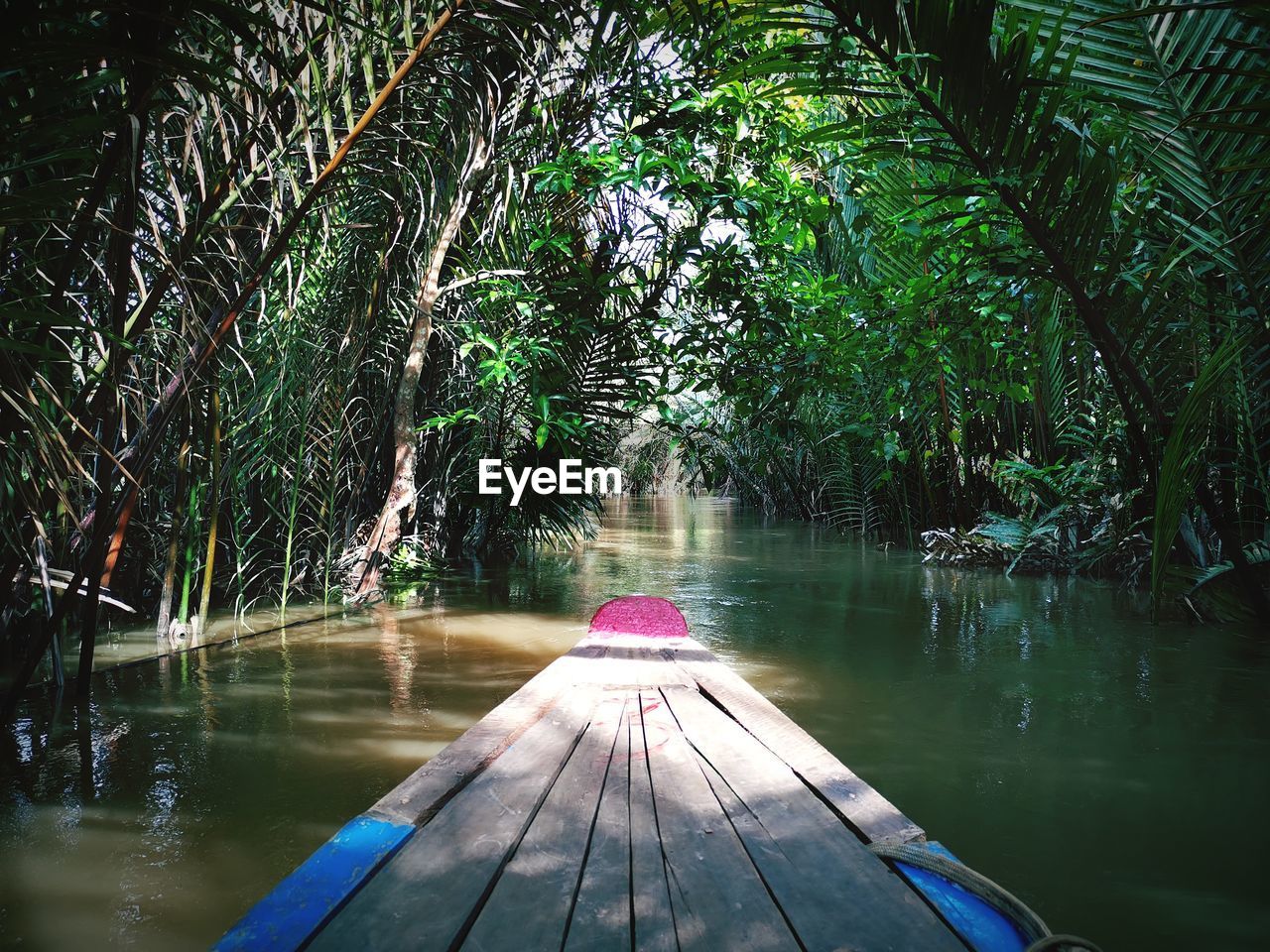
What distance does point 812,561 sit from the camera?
26.3 ft

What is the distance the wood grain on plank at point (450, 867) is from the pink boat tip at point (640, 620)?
1414 mm

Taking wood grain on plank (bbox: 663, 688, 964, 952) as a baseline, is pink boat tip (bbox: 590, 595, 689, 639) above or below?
above

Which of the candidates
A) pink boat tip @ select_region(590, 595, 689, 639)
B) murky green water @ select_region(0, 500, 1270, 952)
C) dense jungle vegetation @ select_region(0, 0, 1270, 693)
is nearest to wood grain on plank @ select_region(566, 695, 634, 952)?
murky green water @ select_region(0, 500, 1270, 952)

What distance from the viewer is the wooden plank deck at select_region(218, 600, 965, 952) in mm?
1168

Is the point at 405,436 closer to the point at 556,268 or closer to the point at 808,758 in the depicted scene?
the point at 556,268

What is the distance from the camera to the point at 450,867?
134 centimetres

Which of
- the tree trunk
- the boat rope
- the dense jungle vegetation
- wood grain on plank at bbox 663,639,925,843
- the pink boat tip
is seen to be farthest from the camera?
the tree trunk

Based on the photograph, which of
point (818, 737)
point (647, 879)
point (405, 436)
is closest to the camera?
point (647, 879)

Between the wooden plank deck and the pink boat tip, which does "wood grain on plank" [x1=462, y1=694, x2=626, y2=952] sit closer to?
the wooden plank deck

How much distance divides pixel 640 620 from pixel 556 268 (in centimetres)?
351

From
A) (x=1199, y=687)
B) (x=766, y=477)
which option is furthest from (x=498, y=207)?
(x=766, y=477)

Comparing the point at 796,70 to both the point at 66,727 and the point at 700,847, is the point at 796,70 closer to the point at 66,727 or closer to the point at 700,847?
the point at 700,847

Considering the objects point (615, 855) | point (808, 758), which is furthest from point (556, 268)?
point (615, 855)

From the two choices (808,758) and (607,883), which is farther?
(808,758)
